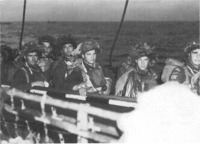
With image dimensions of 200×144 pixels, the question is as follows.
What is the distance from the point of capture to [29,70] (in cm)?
383

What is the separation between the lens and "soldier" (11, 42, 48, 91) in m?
3.68

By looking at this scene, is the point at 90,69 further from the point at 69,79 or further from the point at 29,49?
the point at 29,49

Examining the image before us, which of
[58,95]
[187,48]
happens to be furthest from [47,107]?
[187,48]

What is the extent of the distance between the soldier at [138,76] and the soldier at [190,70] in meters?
0.26

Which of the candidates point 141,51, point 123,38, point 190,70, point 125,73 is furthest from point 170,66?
point 123,38

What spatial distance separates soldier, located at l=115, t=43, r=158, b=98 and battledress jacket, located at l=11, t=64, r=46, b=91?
3.07ft

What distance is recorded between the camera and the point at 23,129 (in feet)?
11.7

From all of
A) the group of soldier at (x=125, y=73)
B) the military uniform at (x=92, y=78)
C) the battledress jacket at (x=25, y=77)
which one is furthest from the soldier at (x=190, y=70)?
the battledress jacket at (x=25, y=77)

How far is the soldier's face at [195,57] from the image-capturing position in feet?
11.5

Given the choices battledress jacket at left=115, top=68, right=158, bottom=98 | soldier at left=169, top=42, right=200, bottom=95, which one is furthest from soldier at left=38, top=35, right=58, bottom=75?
soldier at left=169, top=42, right=200, bottom=95

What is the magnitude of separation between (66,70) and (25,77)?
2.54ft

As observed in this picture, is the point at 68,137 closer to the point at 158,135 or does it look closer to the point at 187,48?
the point at 158,135

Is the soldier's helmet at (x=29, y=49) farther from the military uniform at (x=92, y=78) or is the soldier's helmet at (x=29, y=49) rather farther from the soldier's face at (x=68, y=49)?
the soldier's face at (x=68, y=49)

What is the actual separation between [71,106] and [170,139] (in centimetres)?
89
